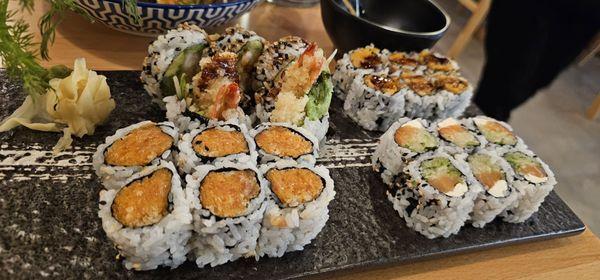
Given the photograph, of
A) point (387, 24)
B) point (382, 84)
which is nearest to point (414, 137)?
point (382, 84)

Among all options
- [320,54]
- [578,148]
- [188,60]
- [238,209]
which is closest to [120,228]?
[238,209]

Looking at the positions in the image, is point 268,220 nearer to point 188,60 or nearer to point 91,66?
point 188,60

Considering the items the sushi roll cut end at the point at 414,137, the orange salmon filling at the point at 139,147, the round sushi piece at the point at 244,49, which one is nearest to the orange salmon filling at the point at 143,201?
the orange salmon filling at the point at 139,147

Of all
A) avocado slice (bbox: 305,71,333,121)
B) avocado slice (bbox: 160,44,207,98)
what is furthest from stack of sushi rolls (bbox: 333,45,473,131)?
avocado slice (bbox: 160,44,207,98)

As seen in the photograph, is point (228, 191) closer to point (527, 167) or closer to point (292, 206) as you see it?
point (292, 206)

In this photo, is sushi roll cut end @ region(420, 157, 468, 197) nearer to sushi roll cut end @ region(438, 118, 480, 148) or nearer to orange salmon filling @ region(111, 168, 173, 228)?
sushi roll cut end @ region(438, 118, 480, 148)

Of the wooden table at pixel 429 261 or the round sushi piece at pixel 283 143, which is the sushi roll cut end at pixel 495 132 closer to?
the wooden table at pixel 429 261

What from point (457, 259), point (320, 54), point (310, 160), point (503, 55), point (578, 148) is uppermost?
point (320, 54)
